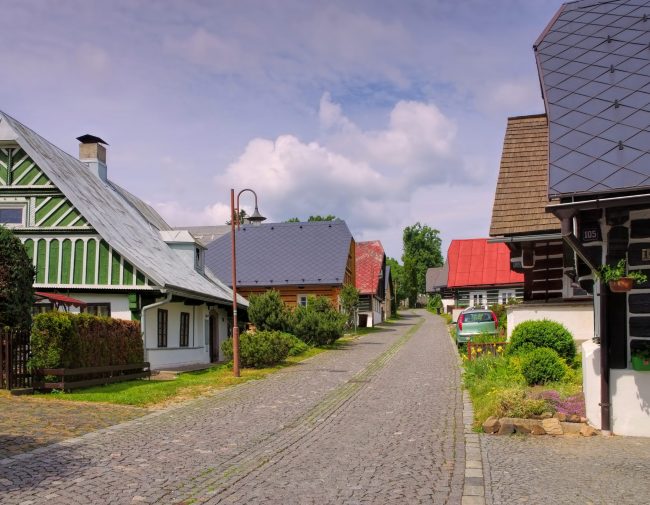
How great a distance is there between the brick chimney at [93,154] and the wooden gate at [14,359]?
48.2ft

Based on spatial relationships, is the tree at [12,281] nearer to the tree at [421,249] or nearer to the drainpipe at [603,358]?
the drainpipe at [603,358]

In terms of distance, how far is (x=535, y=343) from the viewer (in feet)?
49.2

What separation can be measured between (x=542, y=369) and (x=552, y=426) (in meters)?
→ 3.10

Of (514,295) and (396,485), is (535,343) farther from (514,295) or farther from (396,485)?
(514,295)

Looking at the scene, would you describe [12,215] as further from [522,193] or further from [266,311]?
[522,193]

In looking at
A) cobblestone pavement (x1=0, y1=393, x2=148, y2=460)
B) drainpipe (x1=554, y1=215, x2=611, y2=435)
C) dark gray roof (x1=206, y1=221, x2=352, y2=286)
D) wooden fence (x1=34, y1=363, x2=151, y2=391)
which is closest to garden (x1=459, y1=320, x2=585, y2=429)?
drainpipe (x1=554, y1=215, x2=611, y2=435)

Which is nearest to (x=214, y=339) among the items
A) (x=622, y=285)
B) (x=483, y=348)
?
(x=483, y=348)

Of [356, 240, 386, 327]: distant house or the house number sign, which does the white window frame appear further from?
the house number sign

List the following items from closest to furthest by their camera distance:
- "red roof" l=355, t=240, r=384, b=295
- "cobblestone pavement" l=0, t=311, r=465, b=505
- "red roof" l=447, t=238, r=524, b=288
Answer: "cobblestone pavement" l=0, t=311, r=465, b=505 → "red roof" l=447, t=238, r=524, b=288 → "red roof" l=355, t=240, r=384, b=295

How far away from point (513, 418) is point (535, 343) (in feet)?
16.1

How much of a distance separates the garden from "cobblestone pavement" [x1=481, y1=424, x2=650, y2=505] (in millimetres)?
652

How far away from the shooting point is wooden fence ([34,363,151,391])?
15016 millimetres

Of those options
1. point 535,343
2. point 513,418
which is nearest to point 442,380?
point 535,343

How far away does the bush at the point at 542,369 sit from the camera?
13.1 m
